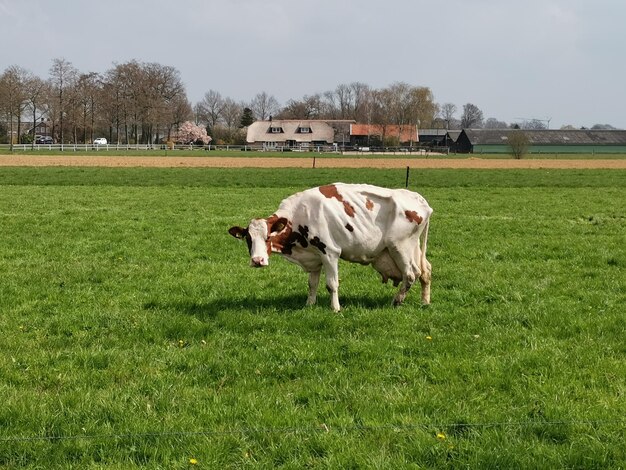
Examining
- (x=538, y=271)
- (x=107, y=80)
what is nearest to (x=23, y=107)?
(x=107, y=80)

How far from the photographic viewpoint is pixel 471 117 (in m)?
193

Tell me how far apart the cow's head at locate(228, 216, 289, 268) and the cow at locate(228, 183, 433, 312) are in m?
0.02

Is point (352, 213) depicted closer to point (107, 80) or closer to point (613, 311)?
point (613, 311)

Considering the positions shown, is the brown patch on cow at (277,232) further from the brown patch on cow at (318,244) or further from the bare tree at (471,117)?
the bare tree at (471,117)

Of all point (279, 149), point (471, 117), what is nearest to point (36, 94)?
point (279, 149)

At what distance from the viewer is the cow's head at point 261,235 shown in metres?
8.00

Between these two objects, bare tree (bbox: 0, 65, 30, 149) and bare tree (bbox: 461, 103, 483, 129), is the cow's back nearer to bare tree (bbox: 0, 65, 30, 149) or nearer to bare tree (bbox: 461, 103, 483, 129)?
bare tree (bbox: 0, 65, 30, 149)

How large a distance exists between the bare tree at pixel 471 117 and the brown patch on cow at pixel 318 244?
19036 centimetres

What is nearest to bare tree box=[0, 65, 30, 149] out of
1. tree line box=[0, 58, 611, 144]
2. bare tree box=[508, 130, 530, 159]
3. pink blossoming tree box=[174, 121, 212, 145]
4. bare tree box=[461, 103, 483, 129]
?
tree line box=[0, 58, 611, 144]

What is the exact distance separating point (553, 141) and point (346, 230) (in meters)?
140

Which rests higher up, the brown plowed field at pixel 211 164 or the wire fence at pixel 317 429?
the brown plowed field at pixel 211 164

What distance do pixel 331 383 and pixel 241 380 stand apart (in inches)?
36.8

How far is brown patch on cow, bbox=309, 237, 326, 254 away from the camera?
27.9 feet

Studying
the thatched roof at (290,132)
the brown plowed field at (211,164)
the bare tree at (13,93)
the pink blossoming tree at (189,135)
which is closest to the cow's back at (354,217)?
the brown plowed field at (211,164)
